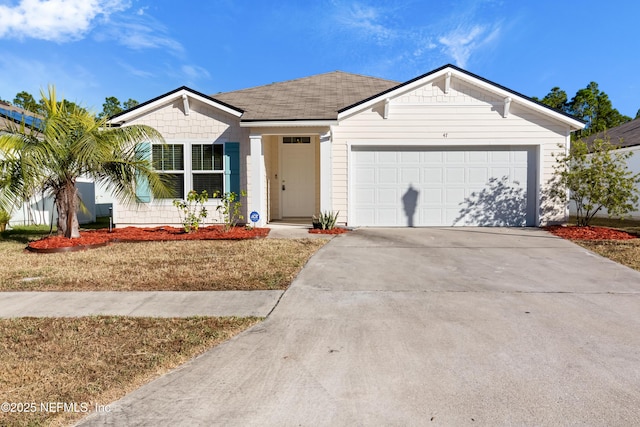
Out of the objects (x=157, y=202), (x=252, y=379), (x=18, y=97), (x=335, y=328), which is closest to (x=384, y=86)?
(x=157, y=202)

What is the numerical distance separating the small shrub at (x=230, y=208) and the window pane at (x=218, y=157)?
79 cm

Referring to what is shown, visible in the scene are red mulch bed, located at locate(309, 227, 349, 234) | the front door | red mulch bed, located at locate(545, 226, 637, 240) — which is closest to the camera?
red mulch bed, located at locate(545, 226, 637, 240)

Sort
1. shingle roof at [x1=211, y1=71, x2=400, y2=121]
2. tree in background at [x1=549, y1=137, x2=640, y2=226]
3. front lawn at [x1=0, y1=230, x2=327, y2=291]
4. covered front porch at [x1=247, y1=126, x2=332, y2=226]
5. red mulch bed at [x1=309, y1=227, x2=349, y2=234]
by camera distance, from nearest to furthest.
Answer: front lawn at [x1=0, y1=230, x2=327, y2=291], tree in background at [x1=549, y1=137, x2=640, y2=226], red mulch bed at [x1=309, y1=227, x2=349, y2=234], shingle roof at [x1=211, y1=71, x2=400, y2=121], covered front porch at [x1=247, y1=126, x2=332, y2=226]

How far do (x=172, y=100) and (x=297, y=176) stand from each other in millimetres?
4458

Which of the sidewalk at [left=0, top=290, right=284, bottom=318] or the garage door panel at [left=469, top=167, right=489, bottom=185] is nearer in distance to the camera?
the sidewalk at [left=0, top=290, right=284, bottom=318]

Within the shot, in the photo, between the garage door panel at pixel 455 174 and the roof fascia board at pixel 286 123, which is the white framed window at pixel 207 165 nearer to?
the roof fascia board at pixel 286 123

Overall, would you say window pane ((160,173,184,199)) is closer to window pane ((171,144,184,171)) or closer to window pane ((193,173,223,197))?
window pane ((171,144,184,171))

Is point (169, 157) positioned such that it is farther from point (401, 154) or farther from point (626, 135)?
point (626, 135)

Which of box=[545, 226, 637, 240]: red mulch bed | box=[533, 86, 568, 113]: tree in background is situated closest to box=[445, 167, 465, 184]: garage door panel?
box=[545, 226, 637, 240]: red mulch bed

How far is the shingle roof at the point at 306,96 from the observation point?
11336 millimetres

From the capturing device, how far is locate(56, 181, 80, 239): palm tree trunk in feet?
29.8

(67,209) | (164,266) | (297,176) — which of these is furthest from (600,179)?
(67,209)

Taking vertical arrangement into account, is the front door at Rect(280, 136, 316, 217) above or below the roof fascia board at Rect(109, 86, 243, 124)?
below

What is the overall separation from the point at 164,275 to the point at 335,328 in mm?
3451
